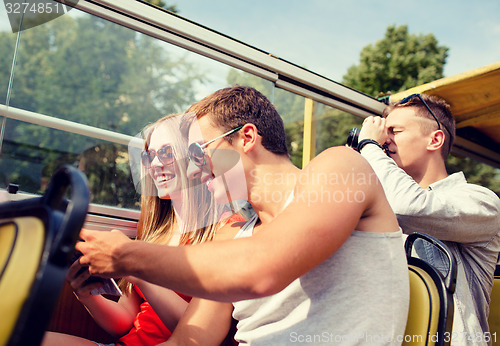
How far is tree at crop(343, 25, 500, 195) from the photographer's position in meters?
15.1

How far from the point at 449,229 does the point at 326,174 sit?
0.97 m

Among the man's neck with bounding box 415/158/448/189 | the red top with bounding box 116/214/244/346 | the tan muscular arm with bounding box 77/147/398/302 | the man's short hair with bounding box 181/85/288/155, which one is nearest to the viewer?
the tan muscular arm with bounding box 77/147/398/302

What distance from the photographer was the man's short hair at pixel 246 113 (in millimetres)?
1523

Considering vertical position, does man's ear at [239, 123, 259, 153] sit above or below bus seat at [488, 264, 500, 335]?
above

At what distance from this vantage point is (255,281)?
0.84 m

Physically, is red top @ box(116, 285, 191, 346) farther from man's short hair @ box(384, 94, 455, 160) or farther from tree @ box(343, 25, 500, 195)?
tree @ box(343, 25, 500, 195)

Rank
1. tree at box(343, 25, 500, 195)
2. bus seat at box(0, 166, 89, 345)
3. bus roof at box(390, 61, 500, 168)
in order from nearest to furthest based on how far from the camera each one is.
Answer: bus seat at box(0, 166, 89, 345)
bus roof at box(390, 61, 500, 168)
tree at box(343, 25, 500, 195)

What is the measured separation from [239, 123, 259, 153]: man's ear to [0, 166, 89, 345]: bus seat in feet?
2.85

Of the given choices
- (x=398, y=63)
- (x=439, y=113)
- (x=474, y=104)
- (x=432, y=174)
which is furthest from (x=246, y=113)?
(x=398, y=63)

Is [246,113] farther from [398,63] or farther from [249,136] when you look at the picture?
[398,63]

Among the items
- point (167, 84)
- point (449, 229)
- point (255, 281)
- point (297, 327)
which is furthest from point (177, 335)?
point (167, 84)

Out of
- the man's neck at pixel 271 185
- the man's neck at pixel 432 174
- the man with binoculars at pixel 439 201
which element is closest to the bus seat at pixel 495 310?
the man with binoculars at pixel 439 201

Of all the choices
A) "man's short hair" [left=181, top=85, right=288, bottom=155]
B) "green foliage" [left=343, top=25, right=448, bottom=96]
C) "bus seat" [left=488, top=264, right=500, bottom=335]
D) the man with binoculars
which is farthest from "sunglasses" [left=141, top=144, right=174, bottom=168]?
"green foliage" [left=343, top=25, right=448, bottom=96]

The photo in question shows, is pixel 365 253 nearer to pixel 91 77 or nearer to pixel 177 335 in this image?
pixel 177 335
